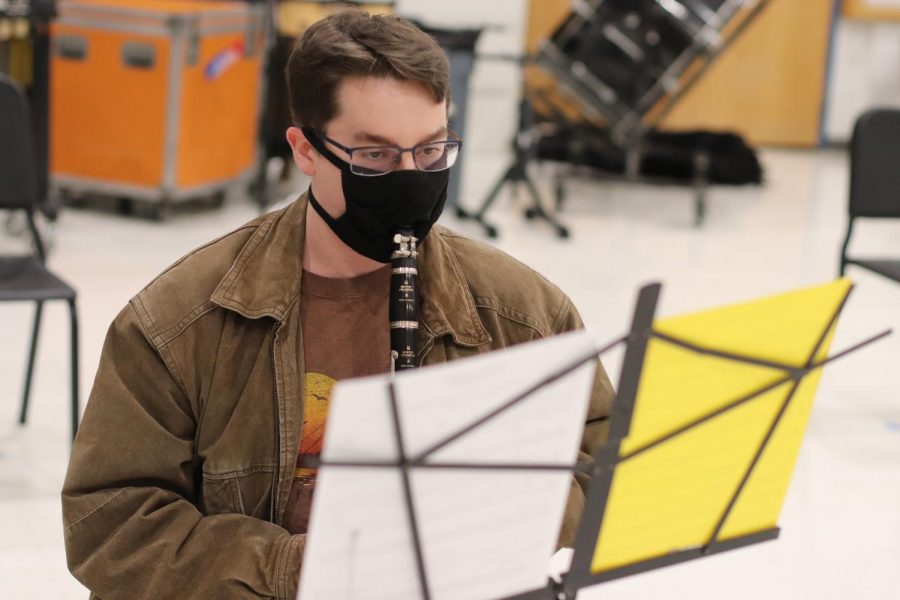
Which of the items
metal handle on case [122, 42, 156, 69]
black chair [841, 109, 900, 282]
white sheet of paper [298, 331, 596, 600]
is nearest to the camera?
white sheet of paper [298, 331, 596, 600]

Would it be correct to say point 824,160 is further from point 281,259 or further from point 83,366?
point 281,259

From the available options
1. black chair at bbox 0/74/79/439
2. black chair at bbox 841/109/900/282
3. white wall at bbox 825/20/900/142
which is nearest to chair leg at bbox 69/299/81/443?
black chair at bbox 0/74/79/439

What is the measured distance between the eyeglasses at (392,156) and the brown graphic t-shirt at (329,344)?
160 mm

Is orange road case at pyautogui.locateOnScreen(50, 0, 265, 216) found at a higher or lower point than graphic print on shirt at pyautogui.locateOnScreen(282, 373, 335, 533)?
lower

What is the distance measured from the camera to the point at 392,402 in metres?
1.04

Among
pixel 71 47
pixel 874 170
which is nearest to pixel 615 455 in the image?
pixel 874 170

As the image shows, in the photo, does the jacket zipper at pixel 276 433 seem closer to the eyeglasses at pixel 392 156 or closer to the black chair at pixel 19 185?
the eyeglasses at pixel 392 156

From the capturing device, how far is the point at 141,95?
5.50m

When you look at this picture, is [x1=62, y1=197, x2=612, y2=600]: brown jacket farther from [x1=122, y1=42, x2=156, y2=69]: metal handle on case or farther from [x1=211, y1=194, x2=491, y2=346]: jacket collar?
[x1=122, y1=42, x2=156, y2=69]: metal handle on case

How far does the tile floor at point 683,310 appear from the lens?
2.82 m

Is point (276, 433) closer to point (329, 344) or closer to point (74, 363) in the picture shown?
point (329, 344)

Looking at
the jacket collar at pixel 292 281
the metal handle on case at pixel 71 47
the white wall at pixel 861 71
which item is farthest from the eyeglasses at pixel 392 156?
the white wall at pixel 861 71

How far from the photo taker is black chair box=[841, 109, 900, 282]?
375cm

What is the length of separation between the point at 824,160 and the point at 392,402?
779 cm
